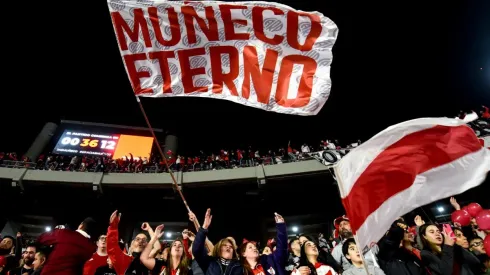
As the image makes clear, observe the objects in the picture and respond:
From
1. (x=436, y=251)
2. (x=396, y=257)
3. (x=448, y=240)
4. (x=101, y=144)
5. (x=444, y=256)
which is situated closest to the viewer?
(x=444, y=256)

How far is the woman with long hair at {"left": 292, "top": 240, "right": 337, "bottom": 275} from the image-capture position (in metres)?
3.89

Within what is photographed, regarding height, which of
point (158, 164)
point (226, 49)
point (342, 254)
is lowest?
point (342, 254)

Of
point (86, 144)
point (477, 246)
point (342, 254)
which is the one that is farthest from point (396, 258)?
point (86, 144)

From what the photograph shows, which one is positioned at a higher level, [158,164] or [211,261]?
[158,164]

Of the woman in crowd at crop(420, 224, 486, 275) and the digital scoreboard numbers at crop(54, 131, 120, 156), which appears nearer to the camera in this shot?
the woman in crowd at crop(420, 224, 486, 275)

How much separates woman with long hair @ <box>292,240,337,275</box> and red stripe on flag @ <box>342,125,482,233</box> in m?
1.82

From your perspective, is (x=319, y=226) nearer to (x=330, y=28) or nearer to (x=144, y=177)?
(x=144, y=177)

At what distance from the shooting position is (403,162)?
2.68m

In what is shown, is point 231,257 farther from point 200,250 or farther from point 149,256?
point 149,256

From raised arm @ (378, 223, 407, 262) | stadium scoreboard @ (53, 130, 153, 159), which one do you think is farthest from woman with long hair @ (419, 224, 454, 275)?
stadium scoreboard @ (53, 130, 153, 159)

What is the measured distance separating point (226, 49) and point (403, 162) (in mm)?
2613

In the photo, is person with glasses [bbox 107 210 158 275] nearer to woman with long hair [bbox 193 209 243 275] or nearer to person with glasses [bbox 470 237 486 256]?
woman with long hair [bbox 193 209 243 275]

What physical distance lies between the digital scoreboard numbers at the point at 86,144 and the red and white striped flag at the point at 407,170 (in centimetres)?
2149

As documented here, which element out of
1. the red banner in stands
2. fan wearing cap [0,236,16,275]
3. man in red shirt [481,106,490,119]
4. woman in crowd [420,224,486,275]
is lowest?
woman in crowd [420,224,486,275]
